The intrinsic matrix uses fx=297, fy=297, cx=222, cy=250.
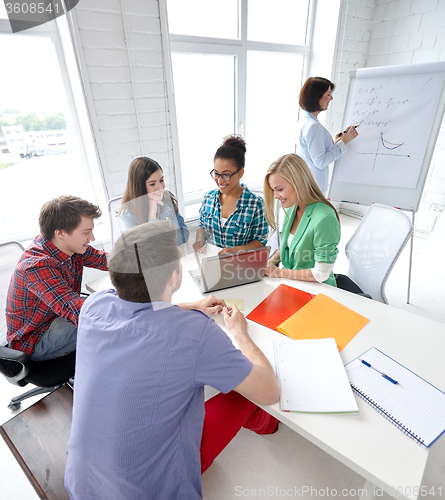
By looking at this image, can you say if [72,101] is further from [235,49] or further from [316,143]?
[316,143]

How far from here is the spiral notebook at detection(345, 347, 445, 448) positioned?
→ 738 mm

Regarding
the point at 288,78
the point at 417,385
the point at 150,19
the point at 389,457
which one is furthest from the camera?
the point at 288,78

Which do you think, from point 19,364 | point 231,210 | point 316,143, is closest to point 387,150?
point 316,143

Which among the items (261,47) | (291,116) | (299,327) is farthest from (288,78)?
(299,327)

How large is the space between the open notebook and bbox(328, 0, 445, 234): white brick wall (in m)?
2.92

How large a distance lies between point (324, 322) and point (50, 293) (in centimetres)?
106

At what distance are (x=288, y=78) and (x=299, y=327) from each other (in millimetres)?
3163

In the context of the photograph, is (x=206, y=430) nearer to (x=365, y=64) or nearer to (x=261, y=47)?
(x=261, y=47)

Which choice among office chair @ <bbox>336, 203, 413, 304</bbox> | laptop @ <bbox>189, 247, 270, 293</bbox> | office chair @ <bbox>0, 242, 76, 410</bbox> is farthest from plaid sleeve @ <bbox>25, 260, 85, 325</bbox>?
office chair @ <bbox>336, 203, 413, 304</bbox>

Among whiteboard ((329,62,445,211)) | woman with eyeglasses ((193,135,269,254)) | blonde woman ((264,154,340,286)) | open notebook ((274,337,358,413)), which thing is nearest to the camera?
open notebook ((274,337,358,413))

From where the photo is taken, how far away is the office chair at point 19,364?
3.72 ft

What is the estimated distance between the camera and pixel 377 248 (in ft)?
5.13

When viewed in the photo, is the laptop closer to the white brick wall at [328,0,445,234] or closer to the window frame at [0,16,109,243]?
the window frame at [0,16,109,243]

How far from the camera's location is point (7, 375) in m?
1.17
